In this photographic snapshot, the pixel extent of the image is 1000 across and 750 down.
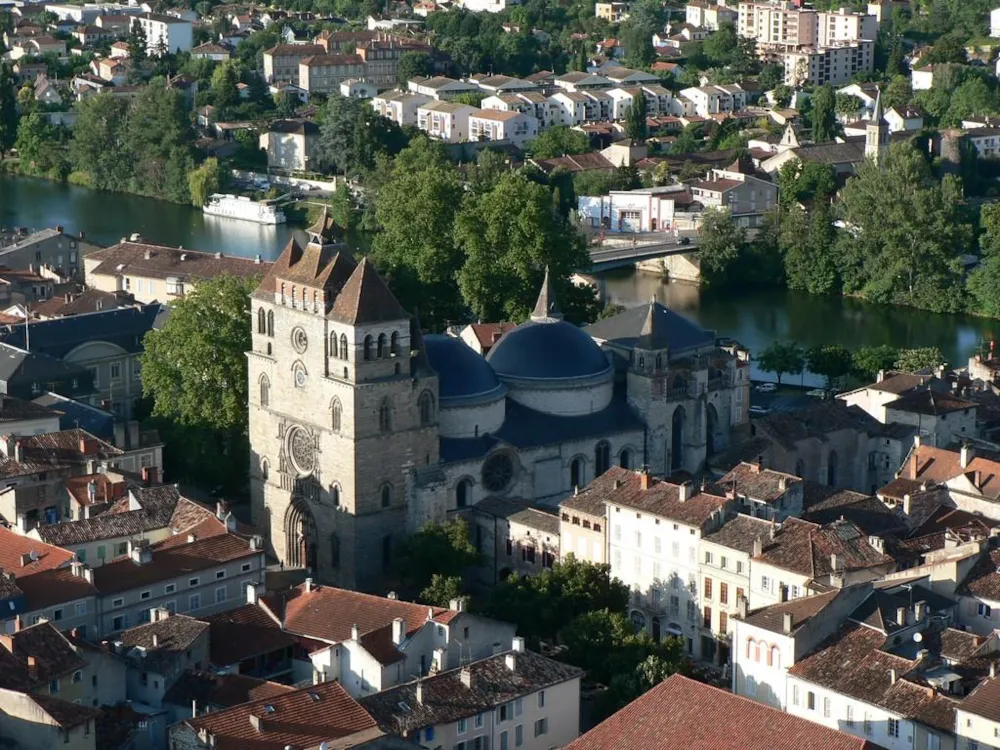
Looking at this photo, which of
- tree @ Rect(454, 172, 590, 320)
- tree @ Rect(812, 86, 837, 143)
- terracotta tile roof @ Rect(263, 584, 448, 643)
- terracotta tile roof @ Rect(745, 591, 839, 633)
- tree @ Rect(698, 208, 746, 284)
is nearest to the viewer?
terracotta tile roof @ Rect(745, 591, 839, 633)

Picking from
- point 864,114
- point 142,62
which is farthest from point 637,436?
point 142,62

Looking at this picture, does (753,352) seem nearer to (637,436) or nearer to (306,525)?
(637,436)

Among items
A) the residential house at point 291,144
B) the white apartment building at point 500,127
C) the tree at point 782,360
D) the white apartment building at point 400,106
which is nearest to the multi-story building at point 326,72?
the white apartment building at point 400,106

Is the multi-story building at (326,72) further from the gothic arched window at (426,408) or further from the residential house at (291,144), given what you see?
the gothic arched window at (426,408)

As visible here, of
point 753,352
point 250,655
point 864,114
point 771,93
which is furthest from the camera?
point 771,93

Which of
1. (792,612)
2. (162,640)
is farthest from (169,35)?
(792,612)

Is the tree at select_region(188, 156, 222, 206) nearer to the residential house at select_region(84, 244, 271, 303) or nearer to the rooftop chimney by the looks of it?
the residential house at select_region(84, 244, 271, 303)

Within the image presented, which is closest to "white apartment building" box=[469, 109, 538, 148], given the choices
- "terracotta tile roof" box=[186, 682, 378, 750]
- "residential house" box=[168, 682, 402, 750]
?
"terracotta tile roof" box=[186, 682, 378, 750]
